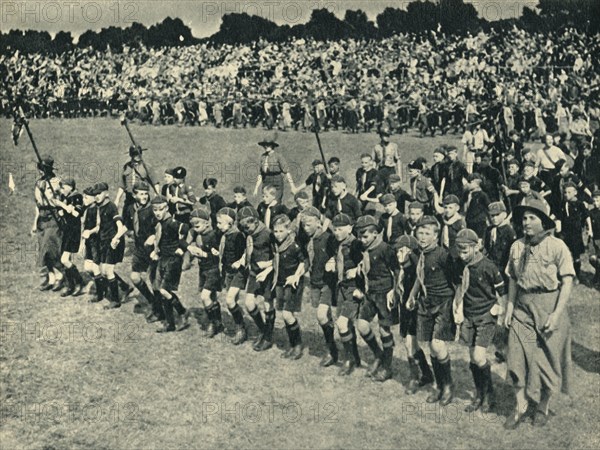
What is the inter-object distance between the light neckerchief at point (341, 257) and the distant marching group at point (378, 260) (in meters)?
0.03

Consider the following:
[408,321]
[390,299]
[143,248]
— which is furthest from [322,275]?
[143,248]

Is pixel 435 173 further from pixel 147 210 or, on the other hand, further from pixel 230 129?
pixel 230 129

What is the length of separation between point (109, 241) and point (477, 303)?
5572mm

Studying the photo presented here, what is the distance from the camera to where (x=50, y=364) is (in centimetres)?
829

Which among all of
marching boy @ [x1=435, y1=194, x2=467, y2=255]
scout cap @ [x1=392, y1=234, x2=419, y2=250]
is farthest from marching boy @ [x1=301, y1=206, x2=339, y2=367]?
marching boy @ [x1=435, y1=194, x2=467, y2=255]

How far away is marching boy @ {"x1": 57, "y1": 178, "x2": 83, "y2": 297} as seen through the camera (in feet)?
34.7

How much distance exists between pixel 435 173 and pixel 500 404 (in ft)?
19.8

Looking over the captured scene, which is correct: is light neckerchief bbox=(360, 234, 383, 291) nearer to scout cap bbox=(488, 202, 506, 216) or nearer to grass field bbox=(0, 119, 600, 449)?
grass field bbox=(0, 119, 600, 449)

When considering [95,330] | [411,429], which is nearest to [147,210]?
[95,330]

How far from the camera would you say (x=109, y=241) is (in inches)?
391

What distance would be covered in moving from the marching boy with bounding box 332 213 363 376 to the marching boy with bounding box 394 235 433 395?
0.48m

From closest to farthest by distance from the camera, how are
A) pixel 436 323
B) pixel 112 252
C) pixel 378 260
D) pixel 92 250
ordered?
1. pixel 436 323
2. pixel 378 260
3. pixel 112 252
4. pixel 92 250

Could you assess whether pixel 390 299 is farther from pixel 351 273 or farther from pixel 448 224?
pixel 448 224

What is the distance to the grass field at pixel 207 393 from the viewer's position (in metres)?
6.54
